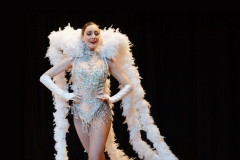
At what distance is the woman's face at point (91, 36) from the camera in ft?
11.6

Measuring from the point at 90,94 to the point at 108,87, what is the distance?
466mm

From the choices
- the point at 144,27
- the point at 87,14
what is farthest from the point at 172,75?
the point at 87,14

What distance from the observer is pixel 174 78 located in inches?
210

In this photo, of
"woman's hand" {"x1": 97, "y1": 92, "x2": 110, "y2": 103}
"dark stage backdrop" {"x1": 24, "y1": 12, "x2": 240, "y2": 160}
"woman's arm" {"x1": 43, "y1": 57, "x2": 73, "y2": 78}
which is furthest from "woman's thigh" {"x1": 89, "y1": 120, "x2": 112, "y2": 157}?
"dark stage backdrop" {"x1": 24, "y1": 12, "x2": 240, "y2": 160}

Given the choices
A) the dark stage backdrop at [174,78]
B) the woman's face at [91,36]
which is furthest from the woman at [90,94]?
the dark stage backdrop at [174,78]

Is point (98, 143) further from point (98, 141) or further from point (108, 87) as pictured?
point (108, 87)

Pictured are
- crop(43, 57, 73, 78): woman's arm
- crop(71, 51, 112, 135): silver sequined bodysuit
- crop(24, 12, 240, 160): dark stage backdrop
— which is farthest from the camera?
crop(24, 12, 240, 160): dark stage backdrop

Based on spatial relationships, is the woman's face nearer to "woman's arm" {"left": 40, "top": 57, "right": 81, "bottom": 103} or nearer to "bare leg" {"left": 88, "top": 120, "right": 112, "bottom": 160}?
"woman's arm" {"left": 40, "top": 57, "right": 81, "bottom": 103}

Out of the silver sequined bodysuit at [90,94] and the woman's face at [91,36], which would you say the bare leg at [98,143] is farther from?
the woman's face at [91,36]

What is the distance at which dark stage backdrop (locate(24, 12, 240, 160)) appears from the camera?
508cm

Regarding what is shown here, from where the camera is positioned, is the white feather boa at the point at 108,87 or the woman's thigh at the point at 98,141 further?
the white feather boa at the point at 108,87

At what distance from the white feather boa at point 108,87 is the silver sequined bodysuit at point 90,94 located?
15 centimetres

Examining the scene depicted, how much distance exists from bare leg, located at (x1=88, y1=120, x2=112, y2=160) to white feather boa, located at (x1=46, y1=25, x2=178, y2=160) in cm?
56

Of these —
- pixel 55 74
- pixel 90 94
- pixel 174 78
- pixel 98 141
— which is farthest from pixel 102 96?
pixel 174 78
